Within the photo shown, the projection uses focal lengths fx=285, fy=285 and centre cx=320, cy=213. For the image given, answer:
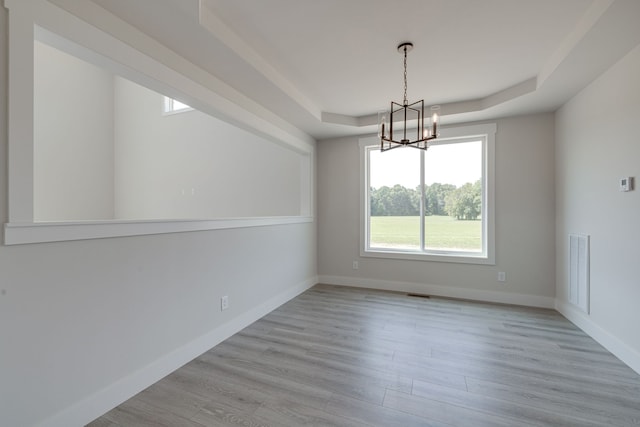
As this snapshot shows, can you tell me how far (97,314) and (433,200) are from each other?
160 inches

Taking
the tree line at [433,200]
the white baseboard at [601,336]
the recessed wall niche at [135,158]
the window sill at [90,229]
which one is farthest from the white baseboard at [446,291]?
the window sill at [90,229]

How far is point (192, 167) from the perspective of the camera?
553 centimetres

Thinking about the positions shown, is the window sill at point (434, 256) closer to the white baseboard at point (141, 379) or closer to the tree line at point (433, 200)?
the tree line at point (433, 200)

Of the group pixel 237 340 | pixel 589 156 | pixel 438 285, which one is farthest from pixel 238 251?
pixel 589 156

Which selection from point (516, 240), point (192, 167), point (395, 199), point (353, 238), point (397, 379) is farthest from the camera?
point (192, 167)

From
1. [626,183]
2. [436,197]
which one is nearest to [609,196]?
[626,183]

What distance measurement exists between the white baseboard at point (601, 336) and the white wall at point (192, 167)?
3694mm

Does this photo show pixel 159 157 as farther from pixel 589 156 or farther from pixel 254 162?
pixel 589 156

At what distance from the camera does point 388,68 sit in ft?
8.95

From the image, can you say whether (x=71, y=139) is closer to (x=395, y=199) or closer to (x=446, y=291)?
(x=395, y=199)

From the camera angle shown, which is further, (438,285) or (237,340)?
(438,285)

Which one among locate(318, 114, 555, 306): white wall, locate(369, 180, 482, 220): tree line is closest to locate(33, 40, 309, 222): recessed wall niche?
locate(369, 180, 482, 220): tree line

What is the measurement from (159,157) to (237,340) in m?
4.61

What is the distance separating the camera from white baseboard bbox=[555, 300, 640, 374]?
221cm
